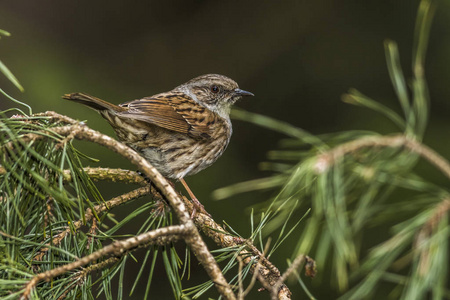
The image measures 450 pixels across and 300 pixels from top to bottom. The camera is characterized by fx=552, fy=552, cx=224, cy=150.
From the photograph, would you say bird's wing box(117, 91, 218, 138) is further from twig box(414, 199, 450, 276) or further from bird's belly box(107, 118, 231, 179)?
twig box(414, 199, 450, 276)

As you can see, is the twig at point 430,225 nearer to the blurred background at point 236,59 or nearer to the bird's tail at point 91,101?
the bird's tail at point 91,101

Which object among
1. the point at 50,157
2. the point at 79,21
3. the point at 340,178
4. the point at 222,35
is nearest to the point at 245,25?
the point at 222,35

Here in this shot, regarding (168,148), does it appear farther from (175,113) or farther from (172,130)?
(175,113)

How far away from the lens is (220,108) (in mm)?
3979

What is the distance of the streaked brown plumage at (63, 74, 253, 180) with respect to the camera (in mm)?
2941

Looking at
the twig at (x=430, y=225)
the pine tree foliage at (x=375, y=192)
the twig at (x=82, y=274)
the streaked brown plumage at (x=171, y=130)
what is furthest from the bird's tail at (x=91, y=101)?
the twig at (x=430, y=225)

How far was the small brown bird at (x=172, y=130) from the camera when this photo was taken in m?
2.94

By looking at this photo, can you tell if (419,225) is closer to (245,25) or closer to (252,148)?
(252,148)

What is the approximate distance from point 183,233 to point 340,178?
468 mm

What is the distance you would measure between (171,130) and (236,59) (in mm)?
2279

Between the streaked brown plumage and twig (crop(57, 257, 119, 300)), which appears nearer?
twig (crop(57, 257, 119, 300))

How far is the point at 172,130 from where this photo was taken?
10.6 feet

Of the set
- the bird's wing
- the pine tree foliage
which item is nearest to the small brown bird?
the bird's wing

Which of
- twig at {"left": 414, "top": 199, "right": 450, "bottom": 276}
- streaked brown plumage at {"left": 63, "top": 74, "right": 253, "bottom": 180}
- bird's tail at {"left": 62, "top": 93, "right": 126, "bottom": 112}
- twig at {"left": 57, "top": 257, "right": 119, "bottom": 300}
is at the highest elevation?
bird's tail at {"left": 62, "top": 93, "right": 126, "bottom": 112}
